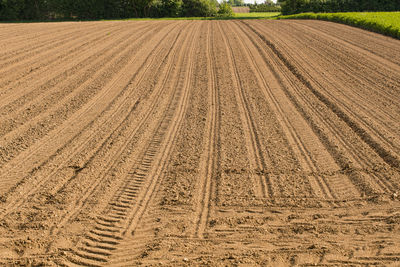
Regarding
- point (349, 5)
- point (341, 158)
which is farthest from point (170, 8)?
point (341, 158)

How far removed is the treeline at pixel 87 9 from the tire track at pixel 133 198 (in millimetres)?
46460

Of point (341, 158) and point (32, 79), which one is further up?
point (32, 79)

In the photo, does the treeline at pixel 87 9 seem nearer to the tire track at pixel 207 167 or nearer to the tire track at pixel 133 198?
the tire track at pixel 207 167

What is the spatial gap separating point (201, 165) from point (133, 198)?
5.08 feet

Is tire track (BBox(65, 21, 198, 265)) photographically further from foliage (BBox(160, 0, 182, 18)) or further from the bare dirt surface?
foliage (BBox(160, 0, 182, 18))

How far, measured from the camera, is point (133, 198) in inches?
215

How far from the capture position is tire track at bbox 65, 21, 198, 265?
439cm

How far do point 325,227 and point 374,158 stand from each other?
2.66 m

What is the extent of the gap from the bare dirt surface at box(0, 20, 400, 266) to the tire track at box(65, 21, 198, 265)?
1.0 inches

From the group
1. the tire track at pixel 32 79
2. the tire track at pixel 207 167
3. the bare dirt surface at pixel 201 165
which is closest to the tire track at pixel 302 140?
the bare dirt surface at pixel 201 165

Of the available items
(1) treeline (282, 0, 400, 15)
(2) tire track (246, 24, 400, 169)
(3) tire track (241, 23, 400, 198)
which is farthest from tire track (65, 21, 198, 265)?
(1) treeline (282, 0, 400, 15)

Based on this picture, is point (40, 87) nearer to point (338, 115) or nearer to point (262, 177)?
point (262, 177)

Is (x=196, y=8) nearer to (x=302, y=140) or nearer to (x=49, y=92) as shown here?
(x=49, y=92)

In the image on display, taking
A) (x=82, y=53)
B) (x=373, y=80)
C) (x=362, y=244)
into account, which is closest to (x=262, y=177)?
(x=362, y=244)
